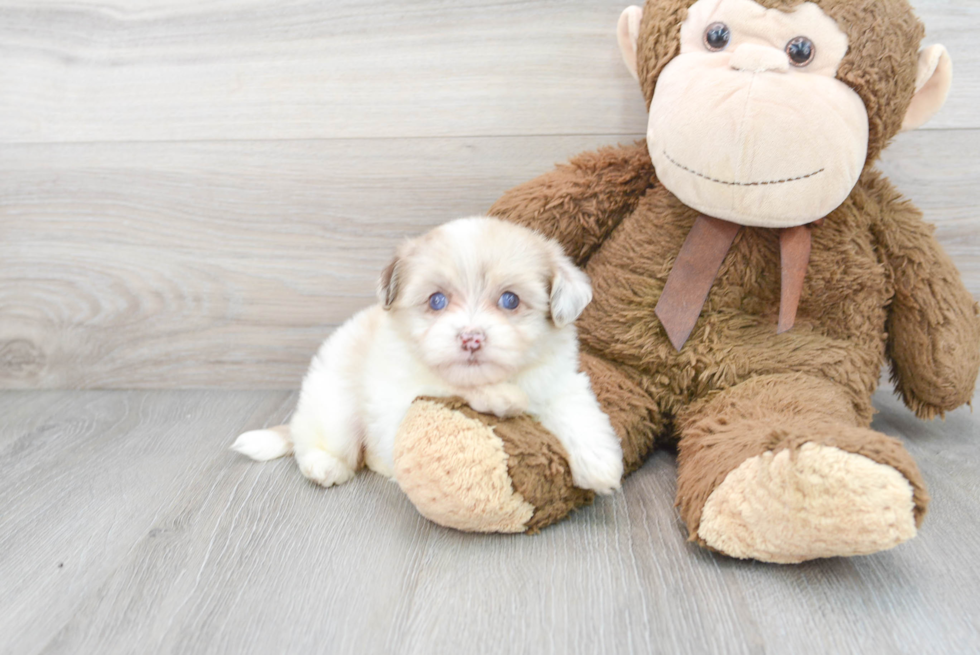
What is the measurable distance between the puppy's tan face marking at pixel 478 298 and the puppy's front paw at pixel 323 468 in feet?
1.12

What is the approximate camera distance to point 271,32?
5.28 ft

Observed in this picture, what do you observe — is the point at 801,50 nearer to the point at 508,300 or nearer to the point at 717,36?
the point at 717,36

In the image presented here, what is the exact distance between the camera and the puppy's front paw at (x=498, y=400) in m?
1.12

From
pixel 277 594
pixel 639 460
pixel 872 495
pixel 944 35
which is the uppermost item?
pixel 944 35

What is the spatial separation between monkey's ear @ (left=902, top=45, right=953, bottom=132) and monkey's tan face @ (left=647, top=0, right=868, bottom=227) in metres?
0.17

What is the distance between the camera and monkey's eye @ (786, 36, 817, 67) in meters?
1.14

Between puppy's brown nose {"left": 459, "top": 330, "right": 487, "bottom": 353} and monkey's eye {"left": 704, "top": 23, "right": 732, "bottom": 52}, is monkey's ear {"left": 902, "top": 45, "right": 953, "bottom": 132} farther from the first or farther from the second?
puppy's brown nose {"left": 459, "top": 330, "right": 487, "bottom": 353}

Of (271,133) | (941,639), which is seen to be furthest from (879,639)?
(271,133)

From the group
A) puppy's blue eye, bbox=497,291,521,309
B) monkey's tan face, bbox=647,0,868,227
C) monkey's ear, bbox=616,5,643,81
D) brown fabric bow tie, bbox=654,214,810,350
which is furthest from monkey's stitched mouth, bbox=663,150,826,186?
puppy's blue eye, bbox=497,291,521,309

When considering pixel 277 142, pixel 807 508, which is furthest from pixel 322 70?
pixel 807 508

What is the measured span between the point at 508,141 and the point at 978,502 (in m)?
1.17

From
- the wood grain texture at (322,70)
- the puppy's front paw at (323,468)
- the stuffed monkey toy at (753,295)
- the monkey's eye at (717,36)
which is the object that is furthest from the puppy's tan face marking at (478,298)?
the wood grain texture at (322,70)

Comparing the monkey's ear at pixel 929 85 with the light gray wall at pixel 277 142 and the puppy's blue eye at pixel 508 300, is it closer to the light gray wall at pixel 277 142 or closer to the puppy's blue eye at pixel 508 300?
the light gray wall at pixel 277 142

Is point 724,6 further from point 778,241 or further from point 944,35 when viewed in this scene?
point 944,35
